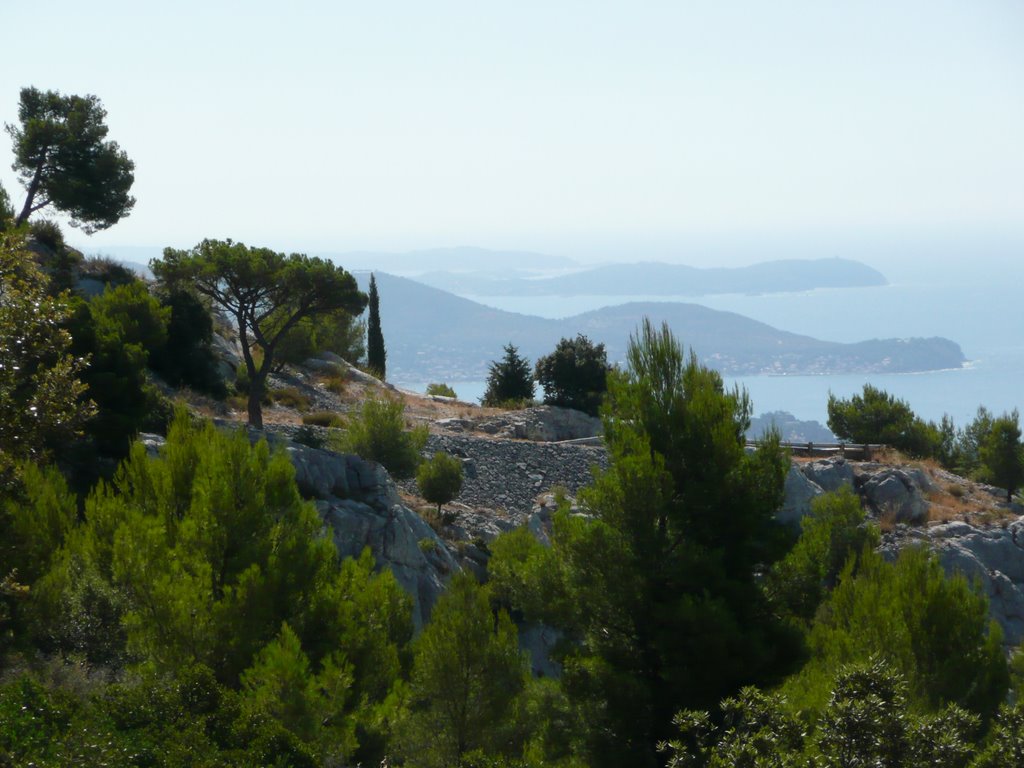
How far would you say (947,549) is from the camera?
2936 centimetres

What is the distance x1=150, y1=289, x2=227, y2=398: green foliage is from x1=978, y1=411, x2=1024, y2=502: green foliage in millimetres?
29267

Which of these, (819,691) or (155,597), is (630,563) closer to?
(819,691)

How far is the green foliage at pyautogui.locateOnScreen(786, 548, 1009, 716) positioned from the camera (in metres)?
15.5

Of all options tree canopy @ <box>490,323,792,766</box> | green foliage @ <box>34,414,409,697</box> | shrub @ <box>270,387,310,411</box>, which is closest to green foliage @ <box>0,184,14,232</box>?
shrub @ <box>270,387,310,411</box>

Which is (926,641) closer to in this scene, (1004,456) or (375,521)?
(375,521)

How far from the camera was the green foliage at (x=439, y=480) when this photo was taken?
2602 centimetres

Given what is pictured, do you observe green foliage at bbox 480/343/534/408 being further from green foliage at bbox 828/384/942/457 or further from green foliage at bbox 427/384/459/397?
green foliage at bbox 828/384/942/457

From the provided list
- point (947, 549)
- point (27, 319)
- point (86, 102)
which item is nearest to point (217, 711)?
point (27, 319)

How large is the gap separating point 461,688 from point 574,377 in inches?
1178

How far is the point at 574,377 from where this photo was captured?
42.9 meters

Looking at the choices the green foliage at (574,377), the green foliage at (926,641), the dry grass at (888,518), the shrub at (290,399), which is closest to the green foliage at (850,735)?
the green foliage at (926,641)

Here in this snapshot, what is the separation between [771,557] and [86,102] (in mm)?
32245

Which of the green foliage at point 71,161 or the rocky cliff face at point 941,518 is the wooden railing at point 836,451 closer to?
the rocky cliff face at point 941,518

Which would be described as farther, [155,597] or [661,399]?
[661,399]
